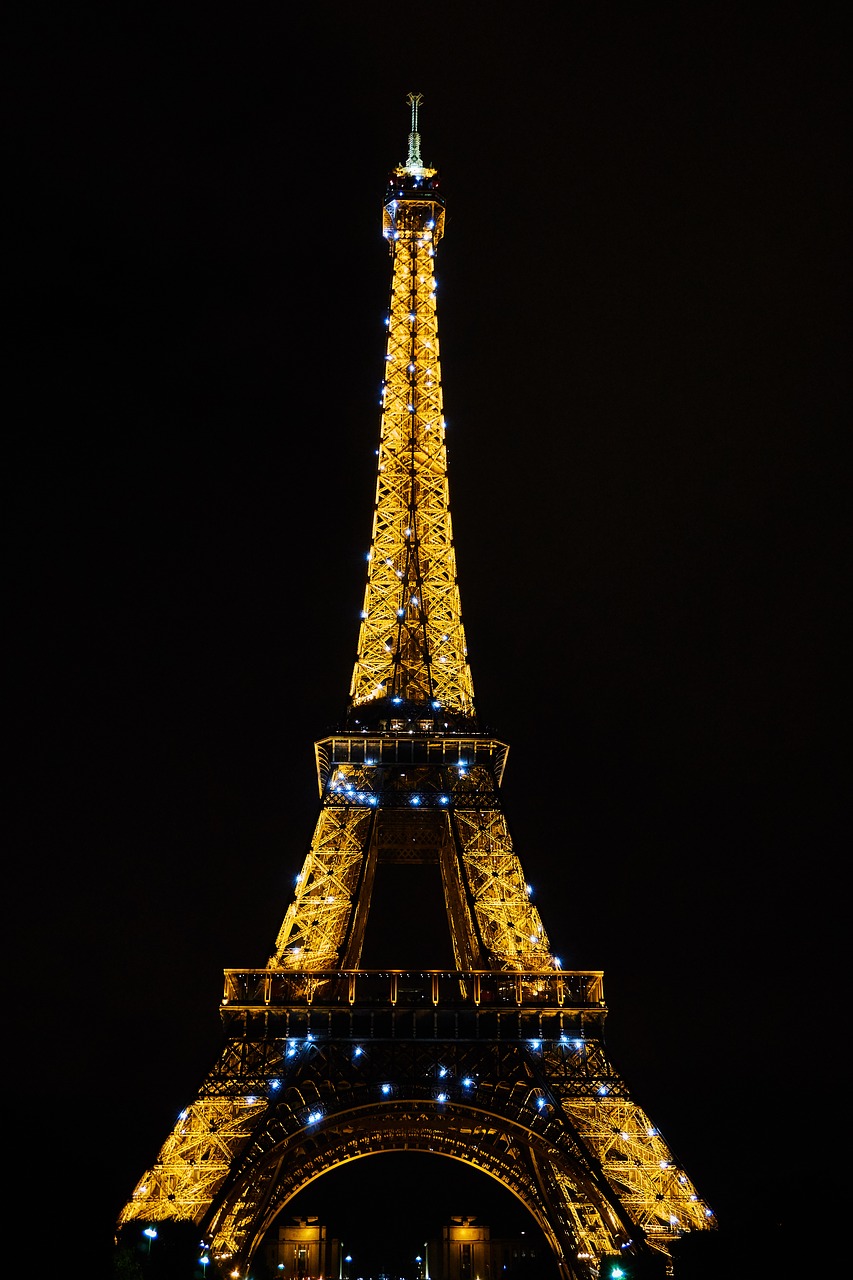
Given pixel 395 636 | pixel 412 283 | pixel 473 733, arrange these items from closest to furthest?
pixel 473 733 → pixel 395 636 → pixel 412 283

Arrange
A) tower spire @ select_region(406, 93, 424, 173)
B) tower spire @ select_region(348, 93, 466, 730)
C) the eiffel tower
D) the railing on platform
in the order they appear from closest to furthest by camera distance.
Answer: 1. the eiffel tower
2. the railing on platform
3. tower spire @ select_region(348, 93, 466, 730)
4. tower spire @ select_region(406, 93, 424, 173)

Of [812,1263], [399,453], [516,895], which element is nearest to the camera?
[812,1263]

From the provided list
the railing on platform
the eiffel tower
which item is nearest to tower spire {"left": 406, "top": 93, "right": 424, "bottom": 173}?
the eiffel tower

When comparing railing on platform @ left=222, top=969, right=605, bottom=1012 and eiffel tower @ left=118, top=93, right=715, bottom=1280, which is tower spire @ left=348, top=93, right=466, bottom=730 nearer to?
eiffel tower @ left=118, top=93, right=715, bottom=1280

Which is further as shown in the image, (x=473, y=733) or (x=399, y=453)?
(x=399, y=453)

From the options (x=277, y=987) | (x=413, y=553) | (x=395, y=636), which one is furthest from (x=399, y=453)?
(x=277, y=987)

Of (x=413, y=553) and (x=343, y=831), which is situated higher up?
(x=413, y=553)

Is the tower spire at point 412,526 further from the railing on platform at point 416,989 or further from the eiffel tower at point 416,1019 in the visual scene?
the railing on platform at point 416,989

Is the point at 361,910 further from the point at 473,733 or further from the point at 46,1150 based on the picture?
the point at 46,1150
